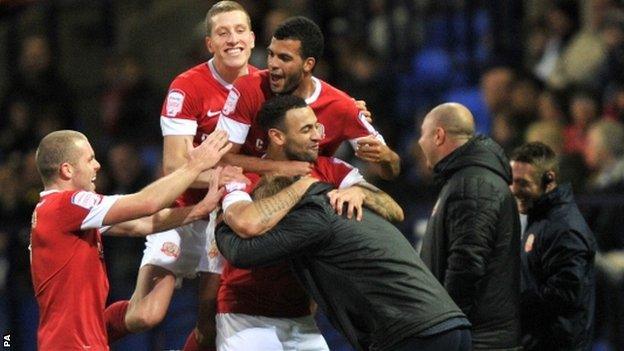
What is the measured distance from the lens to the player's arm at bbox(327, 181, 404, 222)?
6789 mm

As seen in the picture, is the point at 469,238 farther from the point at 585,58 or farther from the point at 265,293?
the point at 585,58

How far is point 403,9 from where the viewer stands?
12820 mm

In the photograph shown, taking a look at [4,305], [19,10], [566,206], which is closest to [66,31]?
[19,10]

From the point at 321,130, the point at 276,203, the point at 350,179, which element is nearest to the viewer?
the point at 276,203

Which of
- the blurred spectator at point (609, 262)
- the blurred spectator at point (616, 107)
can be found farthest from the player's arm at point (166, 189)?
the blurred spectator at point (616, 107)

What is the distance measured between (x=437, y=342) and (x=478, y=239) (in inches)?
37.0

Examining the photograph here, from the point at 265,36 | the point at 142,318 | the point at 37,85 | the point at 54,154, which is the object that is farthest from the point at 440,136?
the point at 37,85

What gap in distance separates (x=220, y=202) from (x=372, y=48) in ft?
19.2

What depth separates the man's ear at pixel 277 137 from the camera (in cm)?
711

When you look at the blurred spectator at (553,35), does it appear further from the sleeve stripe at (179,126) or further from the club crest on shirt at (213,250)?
the club crest on shirt at (213,250)

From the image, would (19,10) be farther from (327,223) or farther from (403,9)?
(327,223)

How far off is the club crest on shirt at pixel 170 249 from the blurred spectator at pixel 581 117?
13.3ft

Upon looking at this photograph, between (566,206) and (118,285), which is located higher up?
(566,206)

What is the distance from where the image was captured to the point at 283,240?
6.57m
